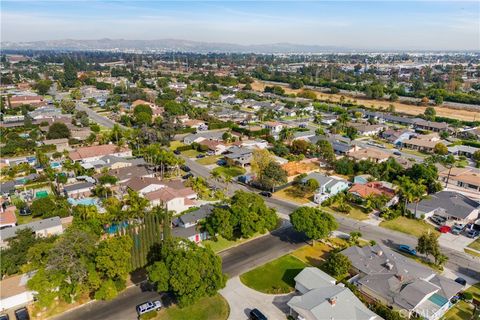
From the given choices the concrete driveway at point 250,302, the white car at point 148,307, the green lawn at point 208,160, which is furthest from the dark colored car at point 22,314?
the green lawn at point 208,160

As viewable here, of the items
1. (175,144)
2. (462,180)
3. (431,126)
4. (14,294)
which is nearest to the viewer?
(14,294)

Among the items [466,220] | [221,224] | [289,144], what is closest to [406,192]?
[466,220]

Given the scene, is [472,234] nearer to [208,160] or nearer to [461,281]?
[461,281]

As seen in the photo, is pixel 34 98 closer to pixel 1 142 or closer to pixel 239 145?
pixel 1 142

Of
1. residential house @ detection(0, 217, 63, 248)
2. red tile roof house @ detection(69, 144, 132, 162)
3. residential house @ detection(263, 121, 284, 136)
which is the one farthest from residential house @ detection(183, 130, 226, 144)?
residential house @ detection(0, 217, 63, 248)

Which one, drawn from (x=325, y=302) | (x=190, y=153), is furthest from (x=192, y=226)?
(x=190, y=153)

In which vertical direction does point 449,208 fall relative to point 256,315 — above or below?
above
